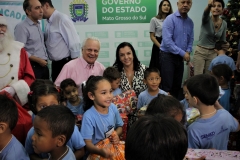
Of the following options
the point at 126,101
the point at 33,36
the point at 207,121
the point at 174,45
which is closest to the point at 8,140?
the point at 207,121

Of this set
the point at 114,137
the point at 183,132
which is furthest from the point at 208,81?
the point at 183,132

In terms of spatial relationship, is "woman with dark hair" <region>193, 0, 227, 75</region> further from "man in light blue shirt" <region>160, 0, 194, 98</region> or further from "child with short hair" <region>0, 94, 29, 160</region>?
"child with short hair" <region>0, 94, 29, 160</region>

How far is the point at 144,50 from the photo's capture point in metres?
6.29

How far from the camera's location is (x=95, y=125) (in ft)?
7.30

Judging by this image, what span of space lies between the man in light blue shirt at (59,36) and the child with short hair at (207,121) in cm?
249

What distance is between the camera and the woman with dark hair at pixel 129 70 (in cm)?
349

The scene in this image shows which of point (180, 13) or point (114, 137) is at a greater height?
point (180, 13)

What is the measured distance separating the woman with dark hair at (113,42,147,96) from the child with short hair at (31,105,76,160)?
1796mm

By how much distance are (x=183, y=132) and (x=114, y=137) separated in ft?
3.76

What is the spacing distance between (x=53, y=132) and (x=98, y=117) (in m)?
0.70

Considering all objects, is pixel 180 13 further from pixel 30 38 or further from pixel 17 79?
pixel 17 79

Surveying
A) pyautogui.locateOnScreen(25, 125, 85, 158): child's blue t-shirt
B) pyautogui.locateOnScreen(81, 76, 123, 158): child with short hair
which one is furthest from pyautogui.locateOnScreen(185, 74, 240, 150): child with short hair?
pyautogui.locateOnScreen(25, 125, 85, 158): child's blue t-shirt

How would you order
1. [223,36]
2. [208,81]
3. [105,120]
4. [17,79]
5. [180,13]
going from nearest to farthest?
[208,81], [105,120], [17,79], [180,13], [223,36]

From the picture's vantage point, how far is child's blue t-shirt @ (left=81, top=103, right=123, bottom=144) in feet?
7.09
